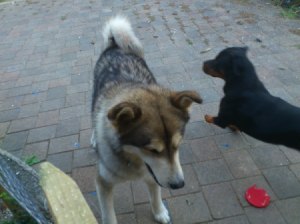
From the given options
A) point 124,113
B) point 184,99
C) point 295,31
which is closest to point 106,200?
point 124,113

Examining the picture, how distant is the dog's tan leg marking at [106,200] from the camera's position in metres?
2.59

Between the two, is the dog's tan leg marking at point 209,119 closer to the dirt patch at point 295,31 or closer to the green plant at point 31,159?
the green plant at point 31,159

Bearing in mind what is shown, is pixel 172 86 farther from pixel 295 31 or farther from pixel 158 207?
pixel 295 31

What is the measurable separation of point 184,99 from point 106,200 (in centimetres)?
111

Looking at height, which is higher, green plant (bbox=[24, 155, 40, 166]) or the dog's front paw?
green plant (bbox=[24, 155, 40, 166])

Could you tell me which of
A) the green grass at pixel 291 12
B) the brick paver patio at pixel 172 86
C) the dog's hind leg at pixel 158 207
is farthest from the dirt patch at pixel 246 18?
the dog's hind leg at pixel 158 207

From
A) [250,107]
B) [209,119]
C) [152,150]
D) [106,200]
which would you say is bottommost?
[209,119]

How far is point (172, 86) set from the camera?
Result: 4742mm

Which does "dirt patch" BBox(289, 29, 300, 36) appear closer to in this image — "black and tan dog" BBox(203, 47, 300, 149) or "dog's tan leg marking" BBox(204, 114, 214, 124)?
"black and tan dog" BBox(203, 47, 300, 149)

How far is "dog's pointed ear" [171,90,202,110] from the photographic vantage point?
7.08 ft

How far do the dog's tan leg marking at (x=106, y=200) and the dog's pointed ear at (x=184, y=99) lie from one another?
905mm

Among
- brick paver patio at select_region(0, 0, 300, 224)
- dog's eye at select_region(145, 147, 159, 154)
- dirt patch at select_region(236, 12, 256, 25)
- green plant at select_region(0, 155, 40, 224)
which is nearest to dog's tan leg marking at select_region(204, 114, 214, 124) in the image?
brick paver patio at select_region(0, 0, 300, 224)

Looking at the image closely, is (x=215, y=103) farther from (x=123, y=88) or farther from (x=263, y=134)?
(x=123, y=88)

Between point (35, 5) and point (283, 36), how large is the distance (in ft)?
22.9
